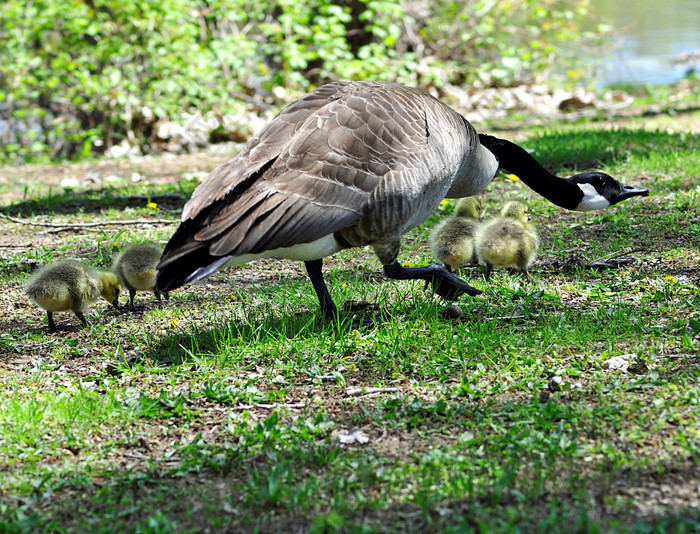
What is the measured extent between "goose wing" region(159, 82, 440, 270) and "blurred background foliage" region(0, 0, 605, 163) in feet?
26.7

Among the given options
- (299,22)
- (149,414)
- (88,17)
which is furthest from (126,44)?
(149,414)

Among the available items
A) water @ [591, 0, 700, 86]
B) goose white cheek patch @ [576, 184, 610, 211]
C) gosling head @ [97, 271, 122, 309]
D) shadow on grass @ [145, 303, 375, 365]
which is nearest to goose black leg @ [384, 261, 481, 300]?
shadow on grass @ [145, 303, 375, 365]

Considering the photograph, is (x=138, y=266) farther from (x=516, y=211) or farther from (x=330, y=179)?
(x=516, y=211)

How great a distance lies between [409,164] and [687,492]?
2294 mm

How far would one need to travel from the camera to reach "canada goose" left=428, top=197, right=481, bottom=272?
534 centimetres

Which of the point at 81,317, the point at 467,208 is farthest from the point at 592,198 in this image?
the point at 81,317

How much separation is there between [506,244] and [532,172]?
100 centimetres

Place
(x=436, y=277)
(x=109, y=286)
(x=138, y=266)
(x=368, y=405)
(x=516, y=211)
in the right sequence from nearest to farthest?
1. (x=368, y=405)
2. (x=436, y=277)
3. (x=138, y=266)
4. (x=109, y=286)
5. (x=516, y=211)

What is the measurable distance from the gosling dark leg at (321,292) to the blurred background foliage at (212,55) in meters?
8.17

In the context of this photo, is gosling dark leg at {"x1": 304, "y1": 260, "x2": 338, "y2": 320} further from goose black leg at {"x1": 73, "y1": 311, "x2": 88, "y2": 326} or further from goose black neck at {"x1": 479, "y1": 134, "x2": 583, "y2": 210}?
goose black neck at {"x1": 479, "y1": 134, "x2": 583, "y2": 210}

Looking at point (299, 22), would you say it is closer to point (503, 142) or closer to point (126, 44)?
point (126, 44)

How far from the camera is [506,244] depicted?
16.7 ft

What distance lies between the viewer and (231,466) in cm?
329

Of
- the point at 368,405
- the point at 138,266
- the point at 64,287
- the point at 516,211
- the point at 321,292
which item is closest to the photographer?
the point at 368,405
